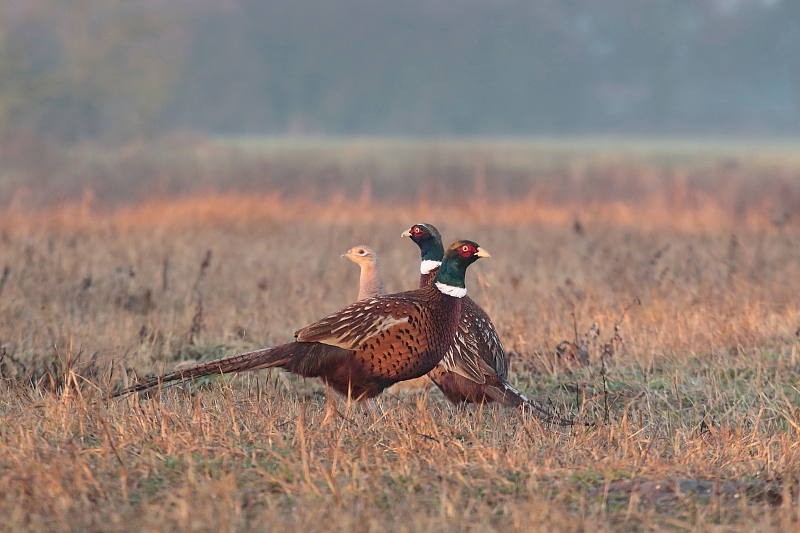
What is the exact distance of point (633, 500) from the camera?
3.49 metres

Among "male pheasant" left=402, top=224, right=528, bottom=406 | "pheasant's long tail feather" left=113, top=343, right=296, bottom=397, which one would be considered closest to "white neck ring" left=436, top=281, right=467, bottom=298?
"male pheasant" left=402, top=224, right=528, bottom=406

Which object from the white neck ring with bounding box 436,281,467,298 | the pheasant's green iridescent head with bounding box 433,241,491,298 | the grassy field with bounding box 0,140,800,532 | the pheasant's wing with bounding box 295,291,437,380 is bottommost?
the grassy field with bounding box 0,140,800,532

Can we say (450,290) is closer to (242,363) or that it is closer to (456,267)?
(456,267)

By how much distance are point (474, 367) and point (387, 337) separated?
0.56m

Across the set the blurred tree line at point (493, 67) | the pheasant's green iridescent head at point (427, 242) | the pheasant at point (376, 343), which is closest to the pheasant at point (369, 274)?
the pheasant's green iridescent head at point (427, 242)

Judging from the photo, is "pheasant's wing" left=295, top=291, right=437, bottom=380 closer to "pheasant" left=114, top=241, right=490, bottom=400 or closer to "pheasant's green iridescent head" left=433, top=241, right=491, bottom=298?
"pheasant" left=114, top=241, right=490, bottom=400

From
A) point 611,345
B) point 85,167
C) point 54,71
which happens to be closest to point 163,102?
point 54,71

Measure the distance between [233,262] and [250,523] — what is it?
6663 millimetres

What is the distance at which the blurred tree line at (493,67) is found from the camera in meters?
61.5

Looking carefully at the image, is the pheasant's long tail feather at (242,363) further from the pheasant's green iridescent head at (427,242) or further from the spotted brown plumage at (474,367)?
the pheasant's green iridescent head at (427,242)

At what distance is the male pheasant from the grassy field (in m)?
0.11

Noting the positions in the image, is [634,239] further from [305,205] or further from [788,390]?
[788,390]

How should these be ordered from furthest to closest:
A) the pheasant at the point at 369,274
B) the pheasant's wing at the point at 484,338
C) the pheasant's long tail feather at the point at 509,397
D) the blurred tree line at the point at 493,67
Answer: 1. the blurred tree line at the point at 493,67
2. the pheasant at the point at 369,274
3. the pheasant's wing at the point at 484,338
4. the pheasant's long tail feather at the point at 509,397

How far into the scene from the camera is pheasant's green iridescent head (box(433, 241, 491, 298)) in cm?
488
